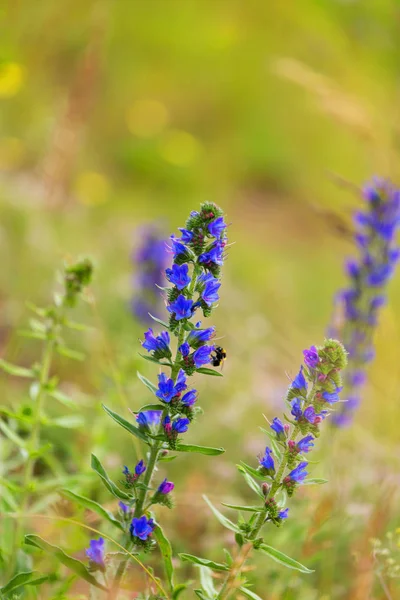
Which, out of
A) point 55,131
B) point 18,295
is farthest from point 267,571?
point 18,295

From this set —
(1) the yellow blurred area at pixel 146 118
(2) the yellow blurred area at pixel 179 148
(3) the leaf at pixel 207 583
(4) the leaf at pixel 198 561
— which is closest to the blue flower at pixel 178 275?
(4) the leaf at pixel 198 561

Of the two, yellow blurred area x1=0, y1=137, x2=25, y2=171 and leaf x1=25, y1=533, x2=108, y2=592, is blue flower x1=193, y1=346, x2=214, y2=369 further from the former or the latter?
yellow blurred area x1=0, y1=137, x2=25, y2=171

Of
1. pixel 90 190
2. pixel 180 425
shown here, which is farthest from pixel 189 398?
pixel 90 190

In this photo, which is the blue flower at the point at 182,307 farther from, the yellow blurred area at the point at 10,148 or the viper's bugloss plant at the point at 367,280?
the yellow blurred area at the point at 10,148

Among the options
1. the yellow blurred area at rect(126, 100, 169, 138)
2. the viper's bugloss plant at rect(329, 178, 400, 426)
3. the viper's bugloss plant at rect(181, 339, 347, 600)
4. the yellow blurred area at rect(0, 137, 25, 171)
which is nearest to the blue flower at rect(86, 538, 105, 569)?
the viper's bugloss plant at rect(181, 339, 347, 600)

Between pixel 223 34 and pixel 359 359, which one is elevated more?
pixel 223 34

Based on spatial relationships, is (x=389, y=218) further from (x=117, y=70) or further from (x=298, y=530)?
(x=117, y=70)

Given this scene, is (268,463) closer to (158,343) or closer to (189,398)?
(189,398)
